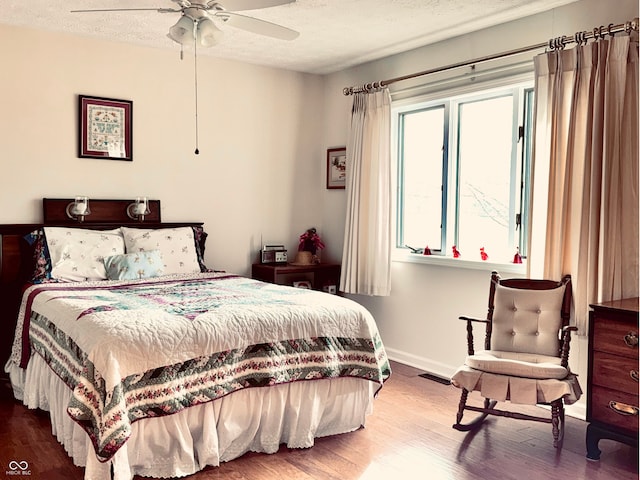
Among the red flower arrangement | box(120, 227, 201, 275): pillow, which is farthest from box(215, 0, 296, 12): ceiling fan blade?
the red flower arrangement

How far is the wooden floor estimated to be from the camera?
288 centimetres

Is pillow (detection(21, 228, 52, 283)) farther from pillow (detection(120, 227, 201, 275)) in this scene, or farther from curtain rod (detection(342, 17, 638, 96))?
curtain rod (detection(342, 17, 638, 96))

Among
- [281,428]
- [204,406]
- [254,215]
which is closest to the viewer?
[204,406]

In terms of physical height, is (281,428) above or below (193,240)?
below

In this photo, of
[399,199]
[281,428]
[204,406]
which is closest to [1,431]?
[204,406]

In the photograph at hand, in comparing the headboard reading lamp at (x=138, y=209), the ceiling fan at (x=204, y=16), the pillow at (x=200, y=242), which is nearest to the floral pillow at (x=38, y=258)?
the headboard reading lamp at (x=138, y=209)

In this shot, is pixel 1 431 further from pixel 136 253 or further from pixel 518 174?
pixel 518 174

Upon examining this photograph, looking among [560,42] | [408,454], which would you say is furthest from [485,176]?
[408,454]

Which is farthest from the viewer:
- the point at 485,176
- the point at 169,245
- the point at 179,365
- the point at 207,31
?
the point at 169,245

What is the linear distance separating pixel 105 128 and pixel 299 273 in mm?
2054

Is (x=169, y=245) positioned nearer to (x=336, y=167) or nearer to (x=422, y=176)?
(x=336, y=167)

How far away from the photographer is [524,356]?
3467 mm

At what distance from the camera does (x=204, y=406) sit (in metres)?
2.90

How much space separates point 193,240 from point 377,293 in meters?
1.53
